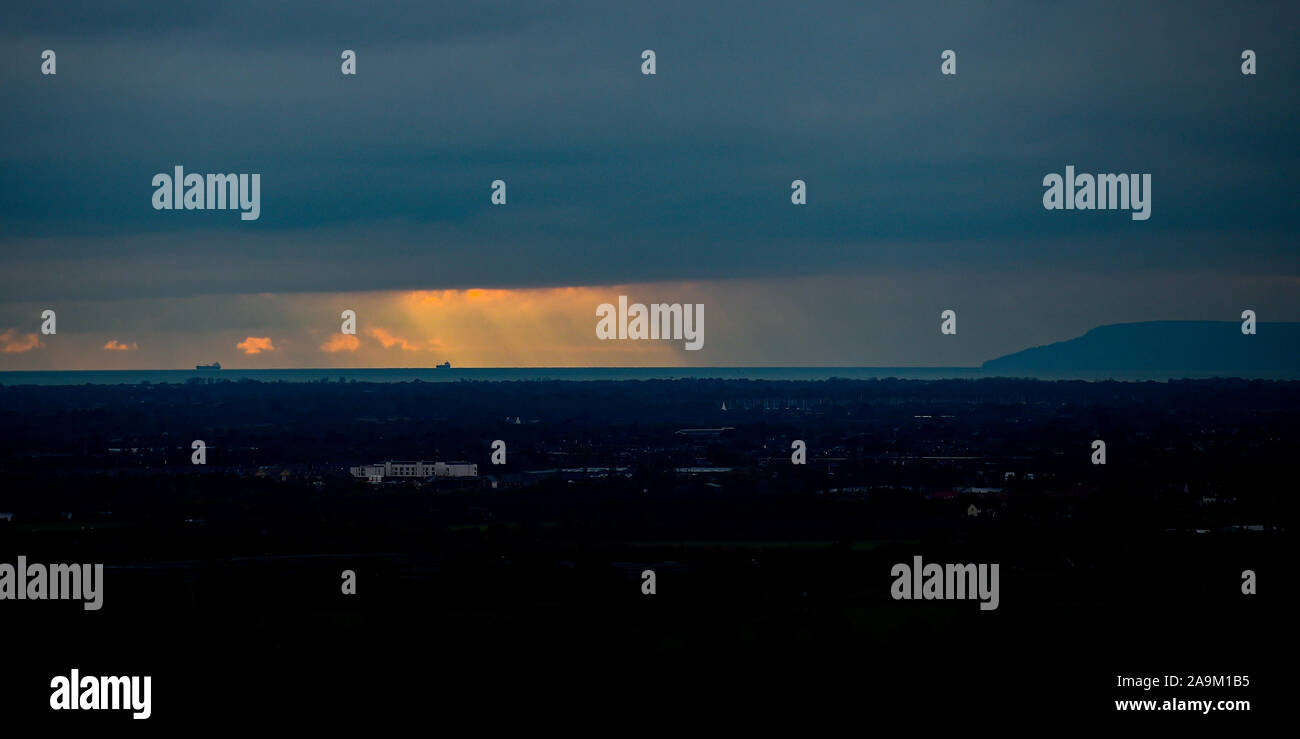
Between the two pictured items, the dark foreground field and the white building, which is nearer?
the dark foreground field

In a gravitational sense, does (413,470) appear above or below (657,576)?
above

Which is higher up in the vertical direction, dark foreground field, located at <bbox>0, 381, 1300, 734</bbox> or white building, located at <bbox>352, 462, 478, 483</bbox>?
white building, located at <bbox>352, 462, 478, 483</bbox>

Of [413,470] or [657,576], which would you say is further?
[413,470]

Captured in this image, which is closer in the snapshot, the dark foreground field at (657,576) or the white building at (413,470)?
the dark foreground field at (657,576)

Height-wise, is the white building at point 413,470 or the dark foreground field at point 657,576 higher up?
the white building at point 413,470
